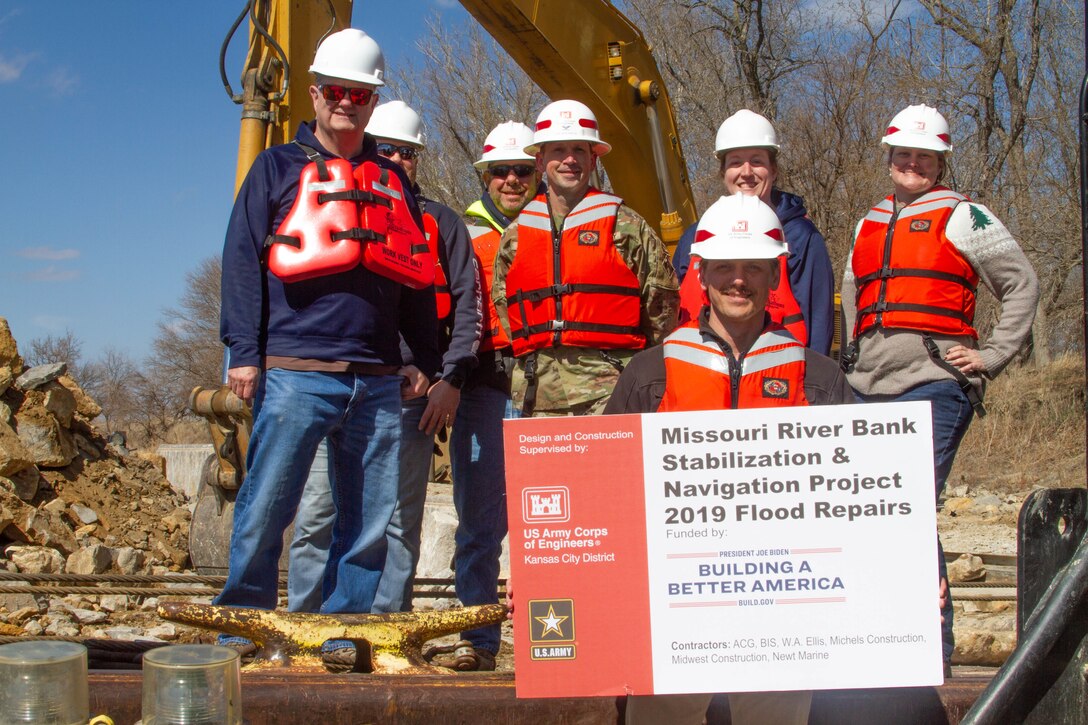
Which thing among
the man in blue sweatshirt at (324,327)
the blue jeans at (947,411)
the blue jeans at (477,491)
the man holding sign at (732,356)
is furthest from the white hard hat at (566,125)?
the blue jeans at (947,411)

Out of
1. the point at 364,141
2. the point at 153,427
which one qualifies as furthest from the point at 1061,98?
the point at 153,427

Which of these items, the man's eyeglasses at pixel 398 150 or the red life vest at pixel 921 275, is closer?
the red life vest at pixel 921 275

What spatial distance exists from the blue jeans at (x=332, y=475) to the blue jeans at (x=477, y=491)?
2.81 ft

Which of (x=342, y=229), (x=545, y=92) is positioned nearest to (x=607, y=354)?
(x=342, y=229)

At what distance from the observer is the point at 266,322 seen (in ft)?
13.8

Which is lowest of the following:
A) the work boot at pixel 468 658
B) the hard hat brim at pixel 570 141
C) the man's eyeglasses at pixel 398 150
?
the work boot at pixel 468 658

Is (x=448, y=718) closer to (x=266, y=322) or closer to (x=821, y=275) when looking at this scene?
(x=266, y=322)

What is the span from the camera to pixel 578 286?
4.88m

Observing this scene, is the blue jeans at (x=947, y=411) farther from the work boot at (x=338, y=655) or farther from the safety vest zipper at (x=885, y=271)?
the work boot at (x=338, y=655)

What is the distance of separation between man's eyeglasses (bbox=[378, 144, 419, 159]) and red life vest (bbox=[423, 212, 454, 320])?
58 cm

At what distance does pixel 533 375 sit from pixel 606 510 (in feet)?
6.42

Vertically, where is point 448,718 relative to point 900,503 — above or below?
below

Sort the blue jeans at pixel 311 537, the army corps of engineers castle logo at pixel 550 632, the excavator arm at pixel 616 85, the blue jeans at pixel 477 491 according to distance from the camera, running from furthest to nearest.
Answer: the excavator arm at pixel 616 85 → the blue jeans at pixel 477 491 → the blue jeans at pixel 311 537 → the army corps of engineers castle logo at pixel 550 632

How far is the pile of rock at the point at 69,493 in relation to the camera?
325 inches
